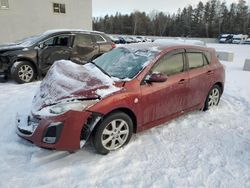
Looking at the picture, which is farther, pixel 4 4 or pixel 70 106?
pixel 4 4

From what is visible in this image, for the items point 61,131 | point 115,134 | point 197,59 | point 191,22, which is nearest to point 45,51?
point 197,59

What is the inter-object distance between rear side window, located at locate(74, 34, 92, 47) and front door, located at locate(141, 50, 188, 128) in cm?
472

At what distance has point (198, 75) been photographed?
16.4 ft

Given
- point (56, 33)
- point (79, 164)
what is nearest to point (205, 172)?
point (79, 164)

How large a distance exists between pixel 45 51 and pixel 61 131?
5.35 metres

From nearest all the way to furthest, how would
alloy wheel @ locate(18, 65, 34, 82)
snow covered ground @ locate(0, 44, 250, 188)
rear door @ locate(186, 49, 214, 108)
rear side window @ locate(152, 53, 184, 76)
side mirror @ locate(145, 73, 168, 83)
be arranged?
1. snow covered ground @ locate(0, 44, 250, 188)
2. side mirror @ locate(145, 73, 168, 83)
3. rear side window @ locate(152, 53, 184, 76)
4. rear door @ locate(186, 49, 214, 108)
5. alloy wheel @ locate(18, 65, 34, 82)

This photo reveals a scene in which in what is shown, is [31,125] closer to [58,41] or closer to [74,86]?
[74,86]

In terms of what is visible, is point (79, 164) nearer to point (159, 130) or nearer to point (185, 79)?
point (159, 130)

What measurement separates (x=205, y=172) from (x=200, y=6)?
9020 centimetres

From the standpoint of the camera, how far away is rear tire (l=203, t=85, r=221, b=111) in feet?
18.2

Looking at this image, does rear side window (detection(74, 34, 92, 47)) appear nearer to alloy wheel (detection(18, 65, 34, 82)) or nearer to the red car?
alloy wheel (detection(18, 65, 34, 82))

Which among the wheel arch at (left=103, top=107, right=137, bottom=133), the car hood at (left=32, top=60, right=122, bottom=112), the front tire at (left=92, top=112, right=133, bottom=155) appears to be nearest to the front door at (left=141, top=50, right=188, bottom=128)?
the wheel arch at (left=103, top=107, right=137, bottom=133)

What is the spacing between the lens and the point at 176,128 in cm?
468

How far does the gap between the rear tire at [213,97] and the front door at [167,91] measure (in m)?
0.98
